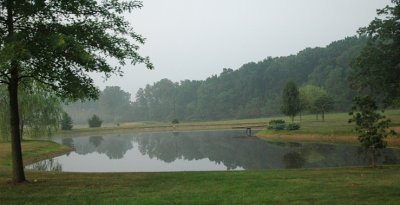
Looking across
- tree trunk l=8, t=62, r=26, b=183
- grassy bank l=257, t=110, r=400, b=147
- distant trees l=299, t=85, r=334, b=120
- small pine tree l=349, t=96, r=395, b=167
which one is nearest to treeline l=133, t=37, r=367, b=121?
distant trees l=299, t=85, r=334, b=120

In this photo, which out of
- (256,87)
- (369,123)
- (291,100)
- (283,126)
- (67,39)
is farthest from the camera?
(256,87)

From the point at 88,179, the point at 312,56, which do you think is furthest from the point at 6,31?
the point at 312,56

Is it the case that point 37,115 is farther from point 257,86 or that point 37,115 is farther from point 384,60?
point 257,86

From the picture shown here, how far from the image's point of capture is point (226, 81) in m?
180

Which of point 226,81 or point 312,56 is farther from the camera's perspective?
point 226,81

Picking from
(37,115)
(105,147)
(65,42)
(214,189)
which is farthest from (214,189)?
(105,147)

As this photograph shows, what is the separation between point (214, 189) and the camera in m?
13.7

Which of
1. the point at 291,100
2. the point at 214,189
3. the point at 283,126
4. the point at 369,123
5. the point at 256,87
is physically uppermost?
the point at 256,87

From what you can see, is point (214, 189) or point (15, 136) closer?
point (214, 189)

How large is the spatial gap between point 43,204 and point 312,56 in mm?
156652

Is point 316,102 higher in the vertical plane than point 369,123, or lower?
higher

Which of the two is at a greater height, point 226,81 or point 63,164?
point 226,81

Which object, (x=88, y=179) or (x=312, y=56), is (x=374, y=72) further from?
(x=312, y=56)

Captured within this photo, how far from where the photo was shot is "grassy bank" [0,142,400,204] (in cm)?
1173
